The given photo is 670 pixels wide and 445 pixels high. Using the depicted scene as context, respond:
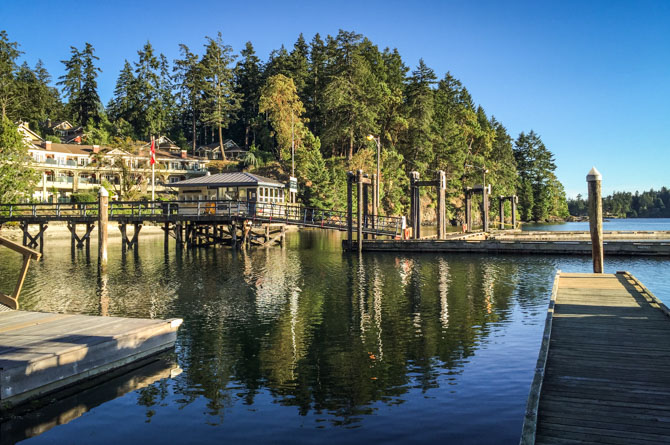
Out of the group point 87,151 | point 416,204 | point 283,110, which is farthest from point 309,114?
point 416,204

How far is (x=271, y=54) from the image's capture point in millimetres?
109562

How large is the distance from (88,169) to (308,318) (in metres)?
75.2

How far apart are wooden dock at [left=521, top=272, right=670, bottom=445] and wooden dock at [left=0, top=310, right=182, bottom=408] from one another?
8.11 metres

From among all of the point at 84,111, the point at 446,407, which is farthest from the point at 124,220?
the point at 84,111

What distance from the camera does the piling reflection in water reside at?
9836mm

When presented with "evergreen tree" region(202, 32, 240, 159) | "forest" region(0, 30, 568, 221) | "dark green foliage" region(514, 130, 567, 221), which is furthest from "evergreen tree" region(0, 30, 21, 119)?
"dark green foliage" region(514, 130, 567, 221)

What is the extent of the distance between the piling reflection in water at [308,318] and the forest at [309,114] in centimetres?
4482

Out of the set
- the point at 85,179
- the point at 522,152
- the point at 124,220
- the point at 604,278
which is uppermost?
the point at 522,152

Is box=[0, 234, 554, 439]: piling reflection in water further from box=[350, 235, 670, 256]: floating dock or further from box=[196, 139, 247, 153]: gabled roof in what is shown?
box=[196, 139, 247, 153]: gabled roof

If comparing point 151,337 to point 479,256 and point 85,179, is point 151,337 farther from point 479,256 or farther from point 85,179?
point 85,179

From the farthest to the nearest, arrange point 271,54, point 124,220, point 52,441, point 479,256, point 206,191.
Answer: point 271,54 < point 206,191 < point 124,220 < point 479,256 < point 52,441

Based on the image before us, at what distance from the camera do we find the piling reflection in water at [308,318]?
32.3 feet

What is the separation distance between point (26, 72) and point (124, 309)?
11660 centimetres

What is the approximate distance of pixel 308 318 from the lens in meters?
16.4
